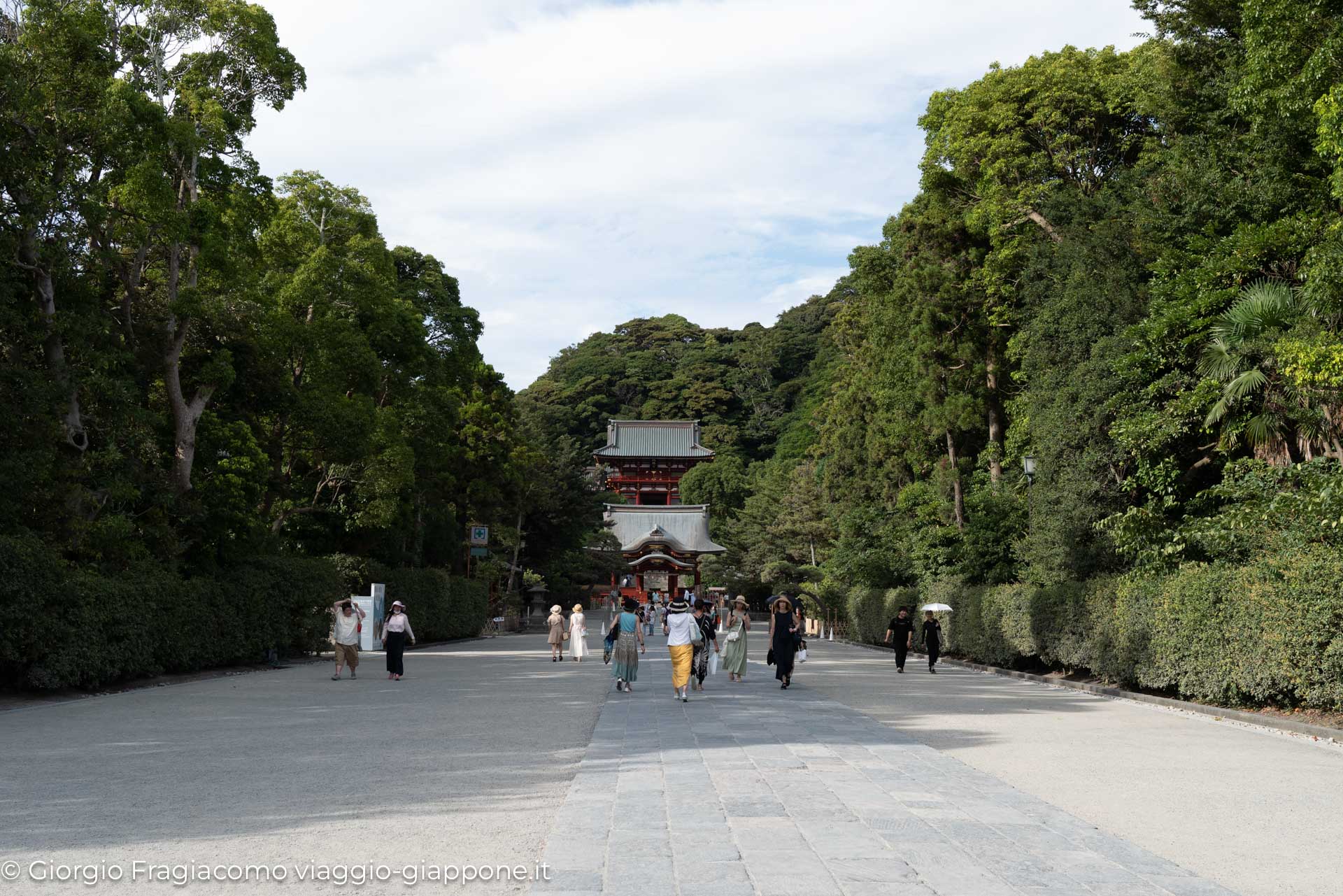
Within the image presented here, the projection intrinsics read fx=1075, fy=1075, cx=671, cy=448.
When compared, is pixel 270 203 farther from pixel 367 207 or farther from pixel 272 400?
pixel 367 207

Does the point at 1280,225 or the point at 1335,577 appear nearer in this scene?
the point at 1335,577

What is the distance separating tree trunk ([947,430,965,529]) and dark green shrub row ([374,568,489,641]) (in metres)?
15.1

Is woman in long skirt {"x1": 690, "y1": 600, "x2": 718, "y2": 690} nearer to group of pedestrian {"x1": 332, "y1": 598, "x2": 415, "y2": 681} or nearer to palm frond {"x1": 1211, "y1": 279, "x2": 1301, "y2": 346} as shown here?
group of pedestrian {"x1": 332, "y1": 598, "x2": 415, "y2": 681}

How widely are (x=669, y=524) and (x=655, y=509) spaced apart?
4.85 ft

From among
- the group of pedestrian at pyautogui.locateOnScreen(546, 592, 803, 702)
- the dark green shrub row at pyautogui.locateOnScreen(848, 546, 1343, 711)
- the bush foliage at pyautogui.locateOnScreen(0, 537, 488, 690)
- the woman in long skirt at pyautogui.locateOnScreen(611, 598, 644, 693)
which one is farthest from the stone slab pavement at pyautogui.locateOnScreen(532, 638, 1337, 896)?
the bush foliage at pyautogui.locateOnScreen(0, 537, 488, 690)

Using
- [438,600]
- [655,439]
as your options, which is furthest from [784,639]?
[655,439]

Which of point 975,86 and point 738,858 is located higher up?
point 975,86

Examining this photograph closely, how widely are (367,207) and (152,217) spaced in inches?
400

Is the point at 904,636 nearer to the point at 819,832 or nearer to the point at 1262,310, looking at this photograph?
the point at 1262,310

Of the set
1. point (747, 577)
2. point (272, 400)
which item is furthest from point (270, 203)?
point (747, 577)

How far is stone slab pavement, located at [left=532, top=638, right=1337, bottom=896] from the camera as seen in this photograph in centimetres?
456

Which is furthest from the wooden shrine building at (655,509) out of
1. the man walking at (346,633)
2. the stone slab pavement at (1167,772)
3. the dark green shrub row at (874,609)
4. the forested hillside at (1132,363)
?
the stone slab pavement at (1167,772)

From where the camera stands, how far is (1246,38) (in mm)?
14492

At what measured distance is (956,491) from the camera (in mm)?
29703
